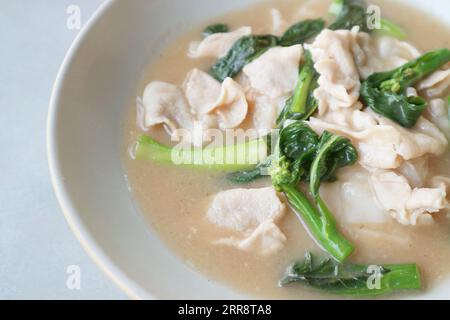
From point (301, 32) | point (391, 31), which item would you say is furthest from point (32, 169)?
point (391, 31)

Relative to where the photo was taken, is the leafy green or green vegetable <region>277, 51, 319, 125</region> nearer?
the leafy green

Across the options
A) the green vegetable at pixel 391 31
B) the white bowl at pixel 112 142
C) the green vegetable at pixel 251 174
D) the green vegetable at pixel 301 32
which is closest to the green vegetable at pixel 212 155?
the green vegetable at pixel 251 174

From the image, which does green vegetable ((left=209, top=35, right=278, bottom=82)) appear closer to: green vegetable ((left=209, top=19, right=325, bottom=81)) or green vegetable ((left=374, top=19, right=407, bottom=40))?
green vegetable ((left=209, top=19, right=325, bottom=81))

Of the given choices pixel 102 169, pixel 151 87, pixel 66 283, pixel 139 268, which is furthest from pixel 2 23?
pixel 139 268

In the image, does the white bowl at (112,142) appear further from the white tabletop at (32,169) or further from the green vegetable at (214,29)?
the white tabletop at (32,169)

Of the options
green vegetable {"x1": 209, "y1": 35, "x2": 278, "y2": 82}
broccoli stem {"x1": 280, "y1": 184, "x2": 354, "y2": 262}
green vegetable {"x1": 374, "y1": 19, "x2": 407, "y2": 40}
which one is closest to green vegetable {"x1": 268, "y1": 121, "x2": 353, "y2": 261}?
broccoli stem {"x1": 280, "y1": 184, "x2": 354, "y2": 262}
